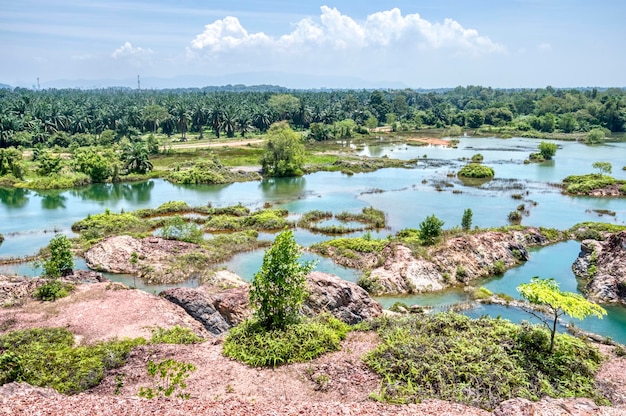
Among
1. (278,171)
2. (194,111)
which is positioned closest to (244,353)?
(278,171)

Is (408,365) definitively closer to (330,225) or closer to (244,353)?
(244,353)

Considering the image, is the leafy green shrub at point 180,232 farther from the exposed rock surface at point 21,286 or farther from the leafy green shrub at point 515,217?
the leafy green shrub at point 515,217

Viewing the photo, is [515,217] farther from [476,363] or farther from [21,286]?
[21,286]

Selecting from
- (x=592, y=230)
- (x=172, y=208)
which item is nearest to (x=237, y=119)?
(x=172, y=208)

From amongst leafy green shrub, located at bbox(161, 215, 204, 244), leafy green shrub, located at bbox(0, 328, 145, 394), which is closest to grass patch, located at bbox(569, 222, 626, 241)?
leafy green shrub, located at bbox(161, 215, 204, 244)

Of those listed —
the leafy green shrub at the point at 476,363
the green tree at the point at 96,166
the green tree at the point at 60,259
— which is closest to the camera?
the leafy green shrub at the point at 476,363

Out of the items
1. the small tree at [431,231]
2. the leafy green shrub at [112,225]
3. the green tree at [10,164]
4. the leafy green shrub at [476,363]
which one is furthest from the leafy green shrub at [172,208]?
the leafy green shrub at [476,363]
